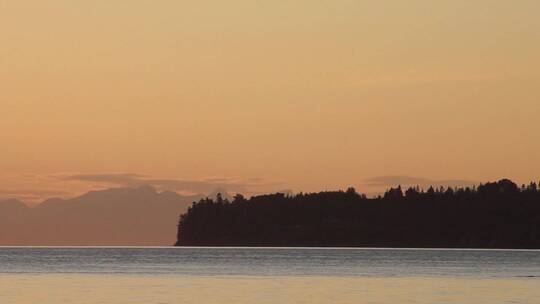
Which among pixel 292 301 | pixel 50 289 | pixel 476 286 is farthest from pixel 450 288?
pixel 50 289

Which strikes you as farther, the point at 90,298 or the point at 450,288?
the point at 450,288

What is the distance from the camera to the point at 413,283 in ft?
416

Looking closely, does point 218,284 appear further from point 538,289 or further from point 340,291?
point 538,289

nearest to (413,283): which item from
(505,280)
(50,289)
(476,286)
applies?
(476,286)

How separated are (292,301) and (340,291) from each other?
44.4 ft

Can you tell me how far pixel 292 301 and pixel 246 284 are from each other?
93.4 ft

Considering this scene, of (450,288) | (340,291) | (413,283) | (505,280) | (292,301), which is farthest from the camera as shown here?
(505,280)

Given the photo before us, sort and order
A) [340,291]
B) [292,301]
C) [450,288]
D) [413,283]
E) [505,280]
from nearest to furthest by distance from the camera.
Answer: [292,301]
[340,291]
[450,288]
[413,283]
[505,280]

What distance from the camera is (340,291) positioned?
10919cm

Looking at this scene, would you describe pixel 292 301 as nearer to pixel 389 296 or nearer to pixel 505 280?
pixel 389 296

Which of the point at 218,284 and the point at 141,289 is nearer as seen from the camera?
the point at 141,289

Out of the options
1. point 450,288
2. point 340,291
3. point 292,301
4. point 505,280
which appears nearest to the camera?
point 292,301

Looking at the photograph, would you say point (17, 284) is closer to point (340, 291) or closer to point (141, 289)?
point (141, 289)

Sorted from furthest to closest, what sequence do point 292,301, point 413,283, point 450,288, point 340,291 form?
1. point 413,283
2. point 450,288
3. point 340,291
4. point 292,301
